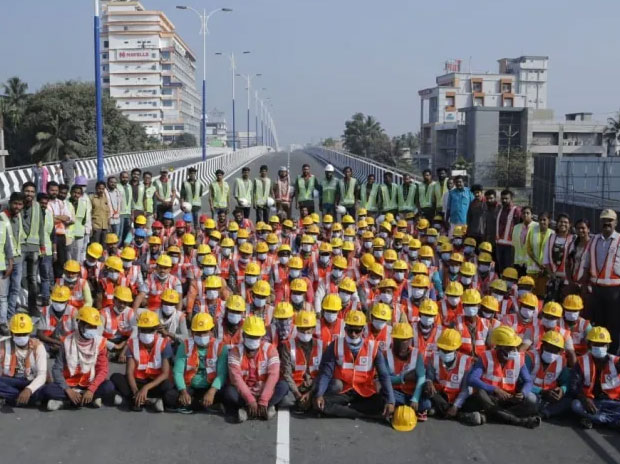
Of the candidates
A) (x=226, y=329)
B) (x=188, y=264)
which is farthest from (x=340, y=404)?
(x=188, y=264)

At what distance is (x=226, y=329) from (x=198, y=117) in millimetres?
168604

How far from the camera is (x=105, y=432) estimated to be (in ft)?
22.4

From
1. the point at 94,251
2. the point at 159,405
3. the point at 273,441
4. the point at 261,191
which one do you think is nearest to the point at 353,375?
the point at 273,441

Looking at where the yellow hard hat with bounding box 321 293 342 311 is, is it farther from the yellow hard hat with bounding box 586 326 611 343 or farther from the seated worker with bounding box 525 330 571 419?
the yellow hard hat with bounding box 586 326 611 343

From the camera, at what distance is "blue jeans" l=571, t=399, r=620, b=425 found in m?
7.15

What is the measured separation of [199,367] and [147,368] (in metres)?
0.54

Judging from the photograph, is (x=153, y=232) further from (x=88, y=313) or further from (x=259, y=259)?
(x=88, y=313)

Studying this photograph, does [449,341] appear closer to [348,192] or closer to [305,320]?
[305,320]

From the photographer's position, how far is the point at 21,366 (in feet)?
24.8

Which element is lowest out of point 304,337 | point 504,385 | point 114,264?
point 504,385

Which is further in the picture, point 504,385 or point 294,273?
point 294,273

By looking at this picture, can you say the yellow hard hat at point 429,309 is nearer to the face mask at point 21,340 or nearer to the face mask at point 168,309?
the face mask at point 168,309

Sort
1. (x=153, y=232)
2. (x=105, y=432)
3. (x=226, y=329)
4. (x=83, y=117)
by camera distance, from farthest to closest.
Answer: (x=83, y=117)
(x=153, y=232)
(x=226, y=329)
(x=105, y=432)

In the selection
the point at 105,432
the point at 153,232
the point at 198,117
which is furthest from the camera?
the point at 198,117
